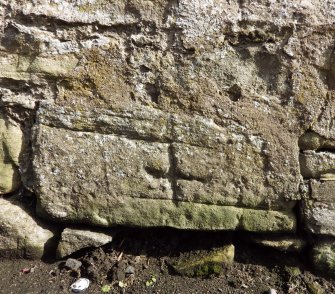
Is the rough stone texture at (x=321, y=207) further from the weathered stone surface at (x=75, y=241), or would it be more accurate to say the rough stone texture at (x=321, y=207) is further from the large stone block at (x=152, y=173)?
the weathered stone surface at (x=75, y=241)

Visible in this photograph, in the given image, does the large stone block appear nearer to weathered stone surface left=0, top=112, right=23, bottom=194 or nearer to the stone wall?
the stone wall

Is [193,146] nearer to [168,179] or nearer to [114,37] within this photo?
[168,179]

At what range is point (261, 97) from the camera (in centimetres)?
236

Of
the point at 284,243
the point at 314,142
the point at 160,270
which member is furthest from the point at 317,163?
the point at 160,270

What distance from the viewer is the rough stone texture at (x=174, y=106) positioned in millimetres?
2295

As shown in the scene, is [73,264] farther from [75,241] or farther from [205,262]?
[205,262]

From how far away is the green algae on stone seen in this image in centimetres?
255

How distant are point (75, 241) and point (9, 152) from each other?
0.64 metres

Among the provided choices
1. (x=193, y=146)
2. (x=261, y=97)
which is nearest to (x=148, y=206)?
(x=193, y=146)

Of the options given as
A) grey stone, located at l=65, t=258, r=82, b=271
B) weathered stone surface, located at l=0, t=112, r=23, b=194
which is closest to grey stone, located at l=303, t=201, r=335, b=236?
grey stone, located at l=65, t=258, r=82, b=271

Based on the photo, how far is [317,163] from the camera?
2443 millimetres

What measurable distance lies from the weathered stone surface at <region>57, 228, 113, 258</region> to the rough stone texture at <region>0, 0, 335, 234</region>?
0.09m

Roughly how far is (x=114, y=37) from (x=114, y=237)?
1.17 meters

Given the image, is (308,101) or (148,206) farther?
(148,206)
